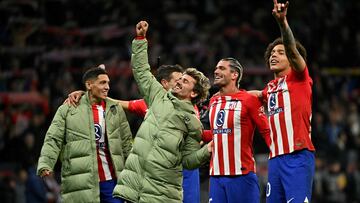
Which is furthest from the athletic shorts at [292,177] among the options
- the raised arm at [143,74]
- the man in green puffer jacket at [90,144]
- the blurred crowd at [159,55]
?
the blurred crowd at [159,55]

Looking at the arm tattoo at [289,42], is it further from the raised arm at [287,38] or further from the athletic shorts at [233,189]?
the athletic shorts at [233,189]

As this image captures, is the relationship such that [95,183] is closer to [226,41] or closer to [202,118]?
[202,118]

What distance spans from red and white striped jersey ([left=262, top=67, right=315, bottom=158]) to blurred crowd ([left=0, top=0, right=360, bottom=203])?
5896mm

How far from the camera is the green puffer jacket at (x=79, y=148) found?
987 centimetres

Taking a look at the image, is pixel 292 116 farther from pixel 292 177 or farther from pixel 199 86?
pixel 199 86

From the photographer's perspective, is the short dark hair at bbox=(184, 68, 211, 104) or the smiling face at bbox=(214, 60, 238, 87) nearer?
the short dark hair at bbox=(184, 68, 211, 104)

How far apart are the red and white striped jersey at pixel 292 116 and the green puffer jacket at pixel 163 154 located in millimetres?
775

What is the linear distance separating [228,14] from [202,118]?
12836 mm

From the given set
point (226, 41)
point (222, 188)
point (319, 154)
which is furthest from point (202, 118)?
point (226, 41)

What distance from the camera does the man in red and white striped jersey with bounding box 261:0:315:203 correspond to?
8.98 metres

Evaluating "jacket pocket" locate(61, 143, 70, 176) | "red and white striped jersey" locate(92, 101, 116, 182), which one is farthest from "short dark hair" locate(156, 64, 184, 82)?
"jacket pocket" locate(61, 143, 70, 176)

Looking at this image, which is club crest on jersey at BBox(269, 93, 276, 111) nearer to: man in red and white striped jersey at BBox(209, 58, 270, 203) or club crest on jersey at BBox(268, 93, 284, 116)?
club crest on jersey at BBox(268, 93, 284, 116)

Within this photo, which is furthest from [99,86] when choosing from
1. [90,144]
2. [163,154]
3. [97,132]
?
[163,154]

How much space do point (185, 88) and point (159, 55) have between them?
989cm
